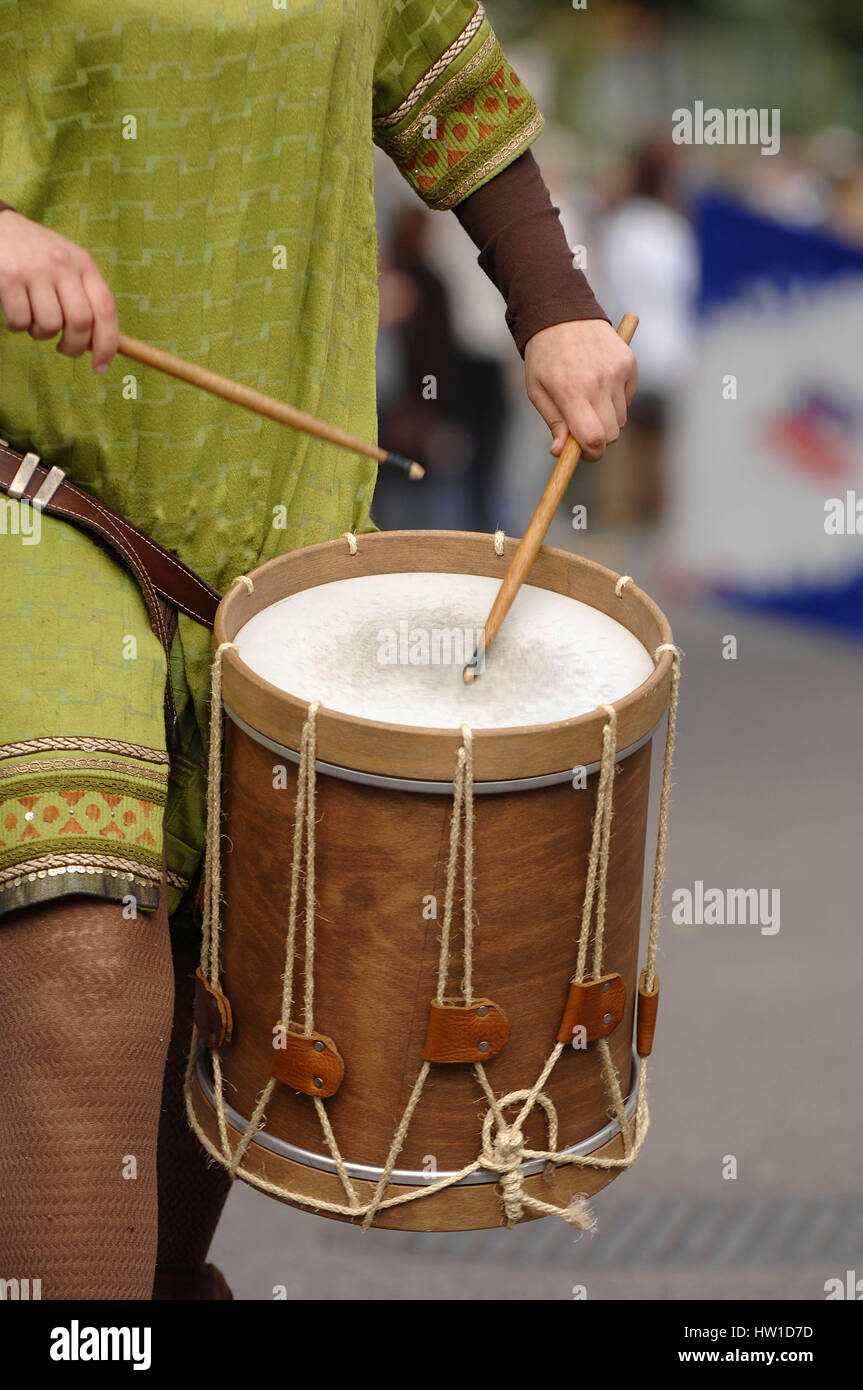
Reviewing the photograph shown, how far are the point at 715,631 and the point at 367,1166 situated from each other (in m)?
4.06

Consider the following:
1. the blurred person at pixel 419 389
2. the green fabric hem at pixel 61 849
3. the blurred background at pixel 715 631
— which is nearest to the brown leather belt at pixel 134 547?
the green fabric hem at pixel 61 849

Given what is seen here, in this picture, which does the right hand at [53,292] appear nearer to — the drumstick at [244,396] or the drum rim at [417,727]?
the drumstick at [244,396]

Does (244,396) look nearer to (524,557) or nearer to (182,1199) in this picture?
(524,557)

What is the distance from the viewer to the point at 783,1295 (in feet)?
9.73

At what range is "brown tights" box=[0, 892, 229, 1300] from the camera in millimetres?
1541

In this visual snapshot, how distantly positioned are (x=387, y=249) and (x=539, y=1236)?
363 cm

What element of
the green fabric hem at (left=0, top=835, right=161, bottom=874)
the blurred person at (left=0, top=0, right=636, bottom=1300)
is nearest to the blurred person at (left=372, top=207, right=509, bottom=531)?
the blurred person at (left=0, top=0, right=636, bottom=1300)

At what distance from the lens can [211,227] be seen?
1.78 metres

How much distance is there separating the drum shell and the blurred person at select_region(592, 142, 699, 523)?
4.00 metres

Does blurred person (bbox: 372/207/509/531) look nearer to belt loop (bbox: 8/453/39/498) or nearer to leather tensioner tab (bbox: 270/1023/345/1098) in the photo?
belt loop (bbox: 8/453/39/498)

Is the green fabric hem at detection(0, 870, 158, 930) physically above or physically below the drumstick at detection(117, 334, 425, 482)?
below

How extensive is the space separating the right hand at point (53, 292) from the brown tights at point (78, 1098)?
0.49 meters

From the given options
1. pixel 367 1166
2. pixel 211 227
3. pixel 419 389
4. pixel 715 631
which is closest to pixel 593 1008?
pixel 367 1166
